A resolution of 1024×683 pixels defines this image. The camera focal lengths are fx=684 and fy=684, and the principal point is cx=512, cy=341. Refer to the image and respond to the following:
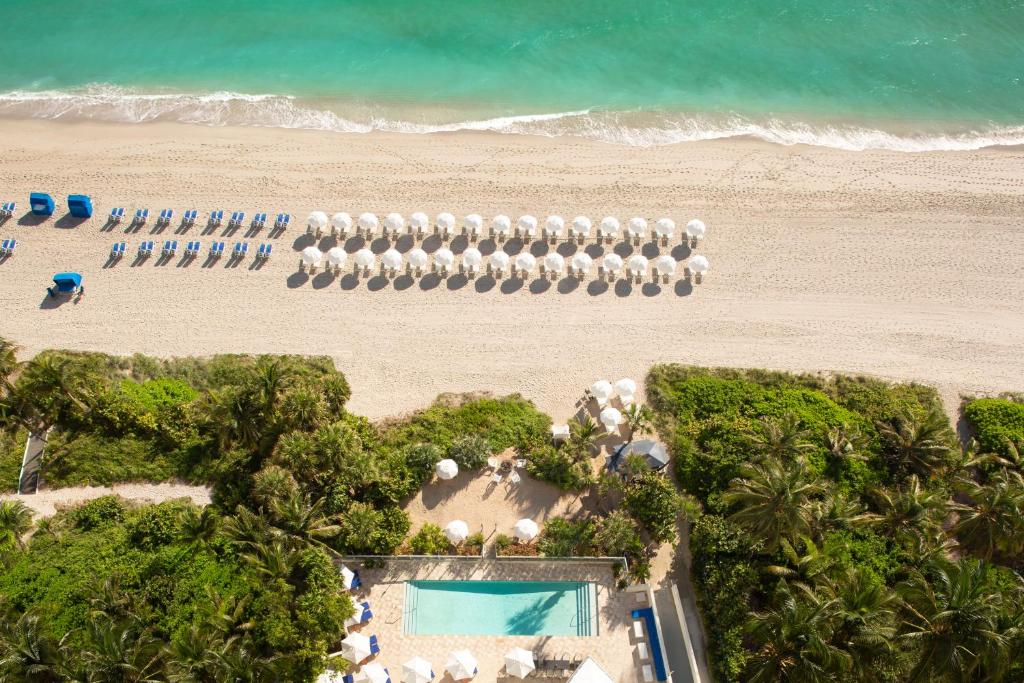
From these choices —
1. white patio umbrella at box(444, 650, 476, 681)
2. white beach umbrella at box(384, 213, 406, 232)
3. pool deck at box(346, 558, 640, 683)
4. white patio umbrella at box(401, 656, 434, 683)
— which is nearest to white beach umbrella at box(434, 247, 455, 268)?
white beach umbrella at box(384, 213, 406, 232)

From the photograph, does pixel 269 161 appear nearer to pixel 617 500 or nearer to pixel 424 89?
pixel 424 89

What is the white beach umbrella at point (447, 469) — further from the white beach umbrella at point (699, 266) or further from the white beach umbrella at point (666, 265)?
the white beach umbrella at point (699, 266)

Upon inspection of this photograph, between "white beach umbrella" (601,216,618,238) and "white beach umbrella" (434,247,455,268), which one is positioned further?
"white beach umbrella" (601,216,618,238)

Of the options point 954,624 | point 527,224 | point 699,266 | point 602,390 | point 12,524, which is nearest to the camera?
point 954,624

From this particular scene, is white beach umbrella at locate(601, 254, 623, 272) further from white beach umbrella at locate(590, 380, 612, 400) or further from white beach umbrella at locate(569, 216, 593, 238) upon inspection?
white beach umbrella at locate(590, 380, 612, 400)

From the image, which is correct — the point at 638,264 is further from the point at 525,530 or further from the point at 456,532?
the point at 456,532

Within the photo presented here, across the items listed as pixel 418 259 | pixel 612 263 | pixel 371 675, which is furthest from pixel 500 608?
pixel 612 263
